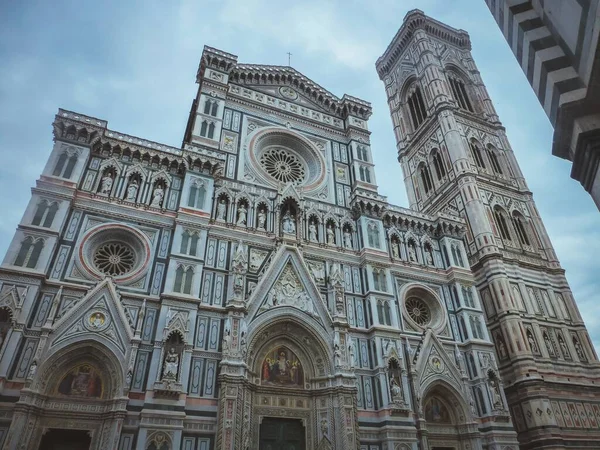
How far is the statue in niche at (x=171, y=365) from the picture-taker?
14023 mm

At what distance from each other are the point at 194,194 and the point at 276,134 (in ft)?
23.6

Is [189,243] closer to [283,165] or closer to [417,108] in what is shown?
[283,165]

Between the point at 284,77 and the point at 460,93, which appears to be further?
the point at 460,93

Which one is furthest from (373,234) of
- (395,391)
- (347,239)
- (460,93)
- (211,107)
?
(460,93)

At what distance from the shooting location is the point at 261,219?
19.9 meters

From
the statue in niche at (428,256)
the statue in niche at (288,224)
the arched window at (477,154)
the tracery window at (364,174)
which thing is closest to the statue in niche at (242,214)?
the statue in niche at (288,224)

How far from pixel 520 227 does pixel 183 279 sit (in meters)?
24.1

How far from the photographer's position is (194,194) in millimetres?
18719

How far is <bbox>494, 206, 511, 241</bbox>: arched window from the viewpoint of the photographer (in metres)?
28.4

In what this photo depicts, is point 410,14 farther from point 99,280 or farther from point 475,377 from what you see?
point 99,280

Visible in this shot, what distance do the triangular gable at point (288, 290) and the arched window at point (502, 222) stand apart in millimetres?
16356

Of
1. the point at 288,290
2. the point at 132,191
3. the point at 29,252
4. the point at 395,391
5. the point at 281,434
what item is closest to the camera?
the point at 29,252

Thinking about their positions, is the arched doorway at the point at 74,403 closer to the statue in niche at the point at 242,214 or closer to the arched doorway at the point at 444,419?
the statue in niche at the point at 242,214

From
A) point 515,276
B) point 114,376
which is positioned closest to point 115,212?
point 114,376
